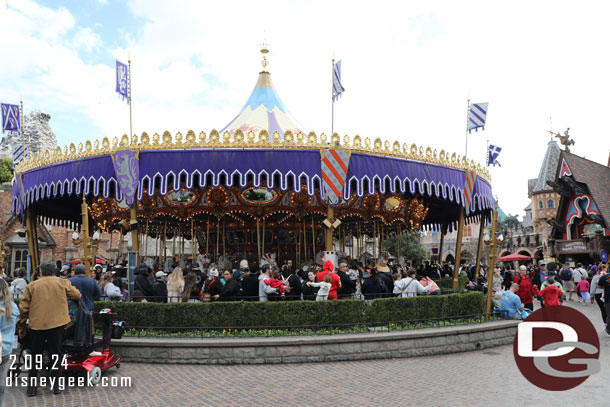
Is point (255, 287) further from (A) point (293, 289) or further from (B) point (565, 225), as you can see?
(B) point (565, 225)

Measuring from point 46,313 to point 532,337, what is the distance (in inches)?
364

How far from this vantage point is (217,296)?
11203mm

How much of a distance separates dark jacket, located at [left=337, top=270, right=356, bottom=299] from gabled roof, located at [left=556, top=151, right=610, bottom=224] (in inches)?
1224

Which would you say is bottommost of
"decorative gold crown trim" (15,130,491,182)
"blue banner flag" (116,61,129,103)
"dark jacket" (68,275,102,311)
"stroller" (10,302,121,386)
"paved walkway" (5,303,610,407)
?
"paved walkway" (5,303,610,407)

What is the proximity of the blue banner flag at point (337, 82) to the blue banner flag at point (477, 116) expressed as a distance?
524cm

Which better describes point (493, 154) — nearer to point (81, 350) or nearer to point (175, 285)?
point (175, 285)

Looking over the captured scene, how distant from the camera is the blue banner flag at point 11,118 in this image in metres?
19.7

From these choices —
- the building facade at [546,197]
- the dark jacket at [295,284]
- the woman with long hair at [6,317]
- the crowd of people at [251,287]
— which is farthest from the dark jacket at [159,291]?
the building facade at [546,197]

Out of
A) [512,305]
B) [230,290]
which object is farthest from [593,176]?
[230,290]

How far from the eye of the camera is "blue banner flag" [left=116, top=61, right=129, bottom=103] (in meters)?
15.9

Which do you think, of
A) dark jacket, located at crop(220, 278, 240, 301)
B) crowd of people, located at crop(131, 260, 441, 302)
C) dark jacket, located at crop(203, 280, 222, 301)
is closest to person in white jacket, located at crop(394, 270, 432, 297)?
crowd of people, located at crop(131, 260, 441, 302)

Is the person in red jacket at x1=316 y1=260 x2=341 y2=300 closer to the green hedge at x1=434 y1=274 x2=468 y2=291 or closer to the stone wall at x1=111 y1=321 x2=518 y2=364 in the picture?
the stone wall at x1=111 y1=321 x2=518 y2=364

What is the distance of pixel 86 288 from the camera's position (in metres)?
7.89

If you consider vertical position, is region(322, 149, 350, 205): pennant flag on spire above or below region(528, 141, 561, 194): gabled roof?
below
